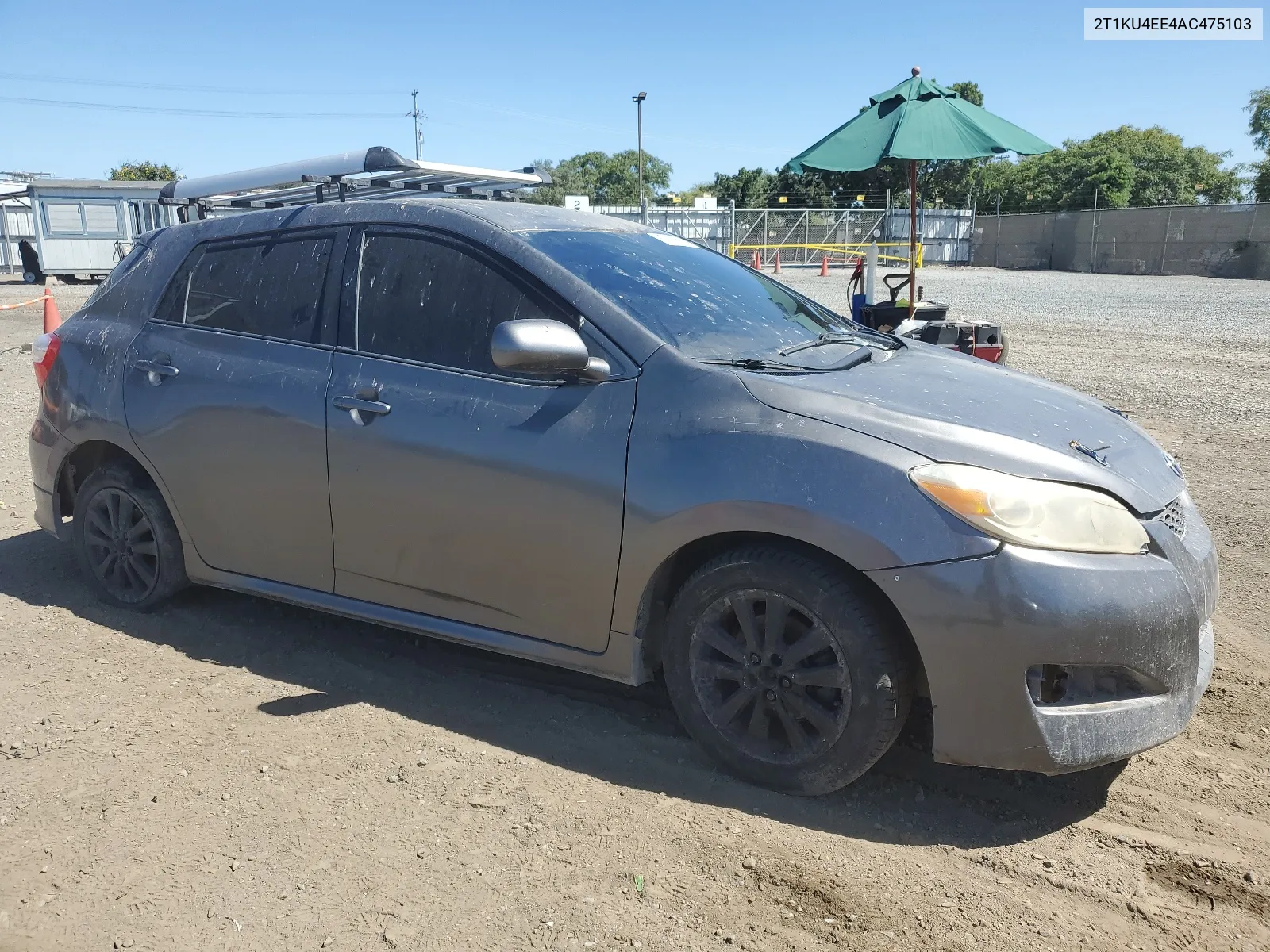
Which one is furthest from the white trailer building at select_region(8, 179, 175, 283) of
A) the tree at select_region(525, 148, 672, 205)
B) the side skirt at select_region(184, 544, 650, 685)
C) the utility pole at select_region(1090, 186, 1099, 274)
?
the tree at select_region(525, 148, 672, 205)

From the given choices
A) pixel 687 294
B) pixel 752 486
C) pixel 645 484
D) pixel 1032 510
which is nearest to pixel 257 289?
pixel 687 294

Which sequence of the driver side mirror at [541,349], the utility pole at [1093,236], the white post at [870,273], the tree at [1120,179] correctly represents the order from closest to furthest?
the driver side mirror at [541,349] < the white post at [870,273] < the utility pole at [1093,236] < the tree at [1120,179]

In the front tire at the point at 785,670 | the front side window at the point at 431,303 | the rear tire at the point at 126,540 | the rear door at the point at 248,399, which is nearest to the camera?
the front tire at the point at 785,670

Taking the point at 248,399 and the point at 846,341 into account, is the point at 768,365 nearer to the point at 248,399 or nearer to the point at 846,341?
the point at 846,341

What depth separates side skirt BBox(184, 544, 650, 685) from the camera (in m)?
3.20

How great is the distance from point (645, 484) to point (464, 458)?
2.27 ft

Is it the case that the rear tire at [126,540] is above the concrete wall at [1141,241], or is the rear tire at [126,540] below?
below

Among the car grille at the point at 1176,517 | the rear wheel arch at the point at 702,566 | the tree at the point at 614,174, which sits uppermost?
the tree at the point at 614,174

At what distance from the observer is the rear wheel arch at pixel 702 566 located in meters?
2.78

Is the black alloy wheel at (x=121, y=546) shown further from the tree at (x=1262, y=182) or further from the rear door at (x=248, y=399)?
the tree at (x=1262, y=182)

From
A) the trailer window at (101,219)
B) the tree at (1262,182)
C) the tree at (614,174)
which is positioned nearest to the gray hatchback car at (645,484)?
the trailer window at (101,219)

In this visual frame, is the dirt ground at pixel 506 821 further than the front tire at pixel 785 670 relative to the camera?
No

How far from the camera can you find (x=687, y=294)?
3.59m

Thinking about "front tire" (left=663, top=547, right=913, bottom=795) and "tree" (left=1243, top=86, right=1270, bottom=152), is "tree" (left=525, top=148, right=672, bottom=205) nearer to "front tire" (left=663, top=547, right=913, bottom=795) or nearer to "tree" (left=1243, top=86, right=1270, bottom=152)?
"tree" (left=1243, top=86, right=1270, bottom=152)
